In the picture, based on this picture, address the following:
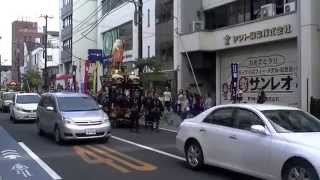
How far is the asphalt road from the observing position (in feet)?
38.8

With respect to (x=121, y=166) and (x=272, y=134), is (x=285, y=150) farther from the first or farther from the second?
(x=121, y=166)

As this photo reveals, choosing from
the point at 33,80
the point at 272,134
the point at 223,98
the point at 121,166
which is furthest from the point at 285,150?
the point at 33,80

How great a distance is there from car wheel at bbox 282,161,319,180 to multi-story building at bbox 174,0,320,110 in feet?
54.6

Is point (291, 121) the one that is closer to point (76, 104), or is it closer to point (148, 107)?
point (76, 104)

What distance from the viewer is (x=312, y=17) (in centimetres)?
2558

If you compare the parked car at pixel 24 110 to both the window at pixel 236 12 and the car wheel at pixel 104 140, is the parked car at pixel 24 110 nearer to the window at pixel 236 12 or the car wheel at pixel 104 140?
the car wheel at pixel 104 140

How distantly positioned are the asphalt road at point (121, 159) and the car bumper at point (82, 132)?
276 mm

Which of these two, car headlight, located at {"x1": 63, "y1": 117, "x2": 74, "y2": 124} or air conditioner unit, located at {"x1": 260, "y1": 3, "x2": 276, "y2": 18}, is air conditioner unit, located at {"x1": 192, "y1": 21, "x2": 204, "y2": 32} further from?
car headlight, located at {"x1": 63, "y1": 117, "x2": 74, "y2": 124}

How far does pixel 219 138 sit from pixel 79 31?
203ft

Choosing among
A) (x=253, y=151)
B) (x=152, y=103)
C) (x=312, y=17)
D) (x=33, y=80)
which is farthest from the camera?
(x=33, y=80)

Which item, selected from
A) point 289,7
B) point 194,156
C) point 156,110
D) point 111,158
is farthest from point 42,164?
point 289,7

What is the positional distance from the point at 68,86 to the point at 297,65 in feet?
138

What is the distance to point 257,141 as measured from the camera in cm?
1030

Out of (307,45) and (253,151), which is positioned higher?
(307,45)
